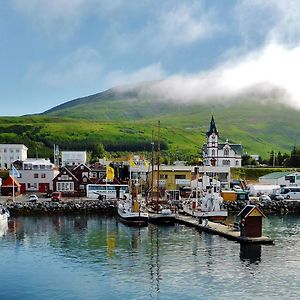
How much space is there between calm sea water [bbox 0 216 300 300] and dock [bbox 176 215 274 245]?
0.83 metres

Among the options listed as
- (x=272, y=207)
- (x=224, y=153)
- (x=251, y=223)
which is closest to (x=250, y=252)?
(x=251, y=223)

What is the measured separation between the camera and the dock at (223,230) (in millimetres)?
43500

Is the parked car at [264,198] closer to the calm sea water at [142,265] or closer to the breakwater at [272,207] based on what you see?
the breakwater at [272,207]

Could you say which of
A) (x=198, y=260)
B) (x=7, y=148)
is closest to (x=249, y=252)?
(x=198, y=260)

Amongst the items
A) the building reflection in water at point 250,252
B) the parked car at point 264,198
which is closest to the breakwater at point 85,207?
the parked car at point 264,198

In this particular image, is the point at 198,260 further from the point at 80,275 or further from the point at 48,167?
the point at 48,167

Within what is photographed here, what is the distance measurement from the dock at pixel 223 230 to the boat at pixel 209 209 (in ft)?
4.23

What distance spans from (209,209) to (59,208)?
58.8 feet

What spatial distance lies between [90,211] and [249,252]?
29353 mm

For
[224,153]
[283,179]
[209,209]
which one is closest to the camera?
[209,209]

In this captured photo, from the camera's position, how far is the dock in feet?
143

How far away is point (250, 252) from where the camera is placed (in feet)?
131

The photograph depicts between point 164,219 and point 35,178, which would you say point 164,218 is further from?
point 35,178

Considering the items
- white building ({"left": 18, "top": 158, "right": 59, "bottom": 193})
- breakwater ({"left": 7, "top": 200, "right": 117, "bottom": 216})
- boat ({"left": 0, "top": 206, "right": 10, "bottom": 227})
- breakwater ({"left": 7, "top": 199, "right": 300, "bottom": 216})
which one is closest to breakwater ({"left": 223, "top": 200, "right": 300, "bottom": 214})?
breakwater ({"left": 7, "top": 199, "right": 300, "bottom": 216})
